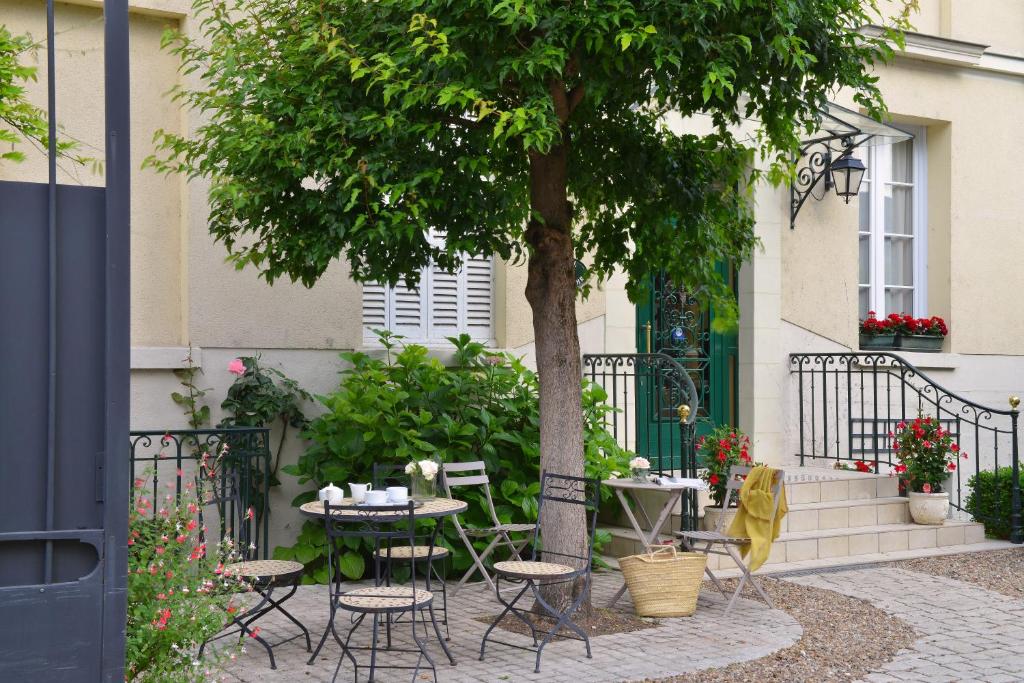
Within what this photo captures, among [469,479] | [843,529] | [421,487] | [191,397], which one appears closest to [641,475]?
[469,479]

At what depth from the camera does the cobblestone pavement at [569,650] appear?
5727mm

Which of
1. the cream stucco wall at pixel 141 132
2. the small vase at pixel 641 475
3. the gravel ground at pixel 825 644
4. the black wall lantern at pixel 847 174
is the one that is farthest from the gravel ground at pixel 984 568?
the cream stucco wall at pixel 141 132

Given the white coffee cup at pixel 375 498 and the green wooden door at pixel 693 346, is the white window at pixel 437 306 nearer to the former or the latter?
the green wooden door at pixel 693 346

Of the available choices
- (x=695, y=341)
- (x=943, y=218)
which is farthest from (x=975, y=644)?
(x=943, y=218)

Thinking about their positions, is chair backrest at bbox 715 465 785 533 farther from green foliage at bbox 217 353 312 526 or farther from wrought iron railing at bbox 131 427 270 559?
green foliage at bbox 217 353 312 526

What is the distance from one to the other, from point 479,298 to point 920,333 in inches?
208

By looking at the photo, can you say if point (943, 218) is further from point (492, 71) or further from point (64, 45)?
point (64, 45)

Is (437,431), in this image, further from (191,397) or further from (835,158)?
(835,158)

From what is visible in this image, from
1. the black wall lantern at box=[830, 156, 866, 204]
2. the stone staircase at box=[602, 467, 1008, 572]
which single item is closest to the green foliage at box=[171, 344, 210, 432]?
the stone staircase at box=[602, 467, 1008, 572]

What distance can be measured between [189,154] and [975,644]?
5.52 metres

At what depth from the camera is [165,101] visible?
848cm

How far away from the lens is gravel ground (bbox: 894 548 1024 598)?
8367mm

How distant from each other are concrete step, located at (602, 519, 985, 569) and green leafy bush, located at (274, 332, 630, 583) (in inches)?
25.5

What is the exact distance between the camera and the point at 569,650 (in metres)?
6.22
